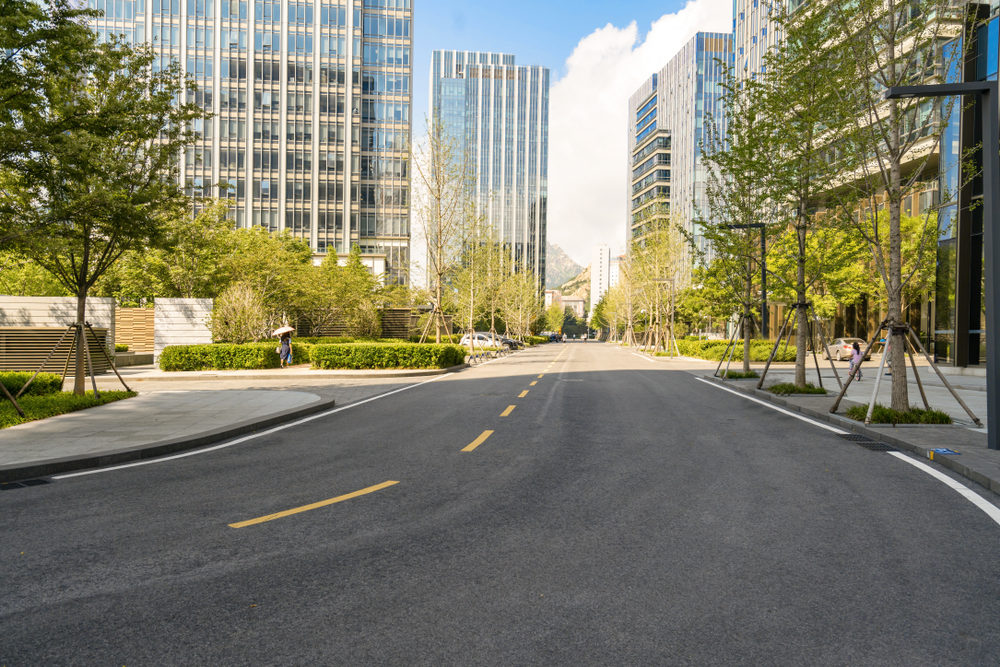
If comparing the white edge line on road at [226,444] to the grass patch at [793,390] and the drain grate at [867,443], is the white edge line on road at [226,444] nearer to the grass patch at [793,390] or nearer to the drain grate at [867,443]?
the drain grate at [867,443]

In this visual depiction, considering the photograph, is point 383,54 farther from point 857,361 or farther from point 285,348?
point 857,361

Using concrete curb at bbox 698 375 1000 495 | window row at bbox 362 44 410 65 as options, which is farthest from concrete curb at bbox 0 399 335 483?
window row at bbox 362 44 410 65

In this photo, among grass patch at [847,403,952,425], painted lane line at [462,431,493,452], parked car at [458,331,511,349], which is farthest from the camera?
parked car at [458,331,511,349]

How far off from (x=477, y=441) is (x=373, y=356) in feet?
56.6

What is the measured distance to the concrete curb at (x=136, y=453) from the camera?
7.52 metres

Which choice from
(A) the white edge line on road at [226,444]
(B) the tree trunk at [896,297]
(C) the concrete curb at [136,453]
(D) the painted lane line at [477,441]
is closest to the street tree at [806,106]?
(B) the tree trunk at [896,297]

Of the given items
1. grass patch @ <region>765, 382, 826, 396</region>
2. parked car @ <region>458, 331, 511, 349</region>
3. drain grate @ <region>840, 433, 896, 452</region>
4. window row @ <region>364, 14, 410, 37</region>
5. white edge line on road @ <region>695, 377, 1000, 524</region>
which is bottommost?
drain grate @ <region>840, 433, 896, 452</region>

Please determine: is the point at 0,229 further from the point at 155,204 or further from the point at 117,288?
the point at 117,288

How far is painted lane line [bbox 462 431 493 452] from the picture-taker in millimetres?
9205

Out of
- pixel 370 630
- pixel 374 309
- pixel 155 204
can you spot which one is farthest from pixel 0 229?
pixel 374 309

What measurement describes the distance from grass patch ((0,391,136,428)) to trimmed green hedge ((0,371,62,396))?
0.28m

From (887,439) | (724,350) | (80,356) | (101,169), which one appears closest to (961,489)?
(887,439)

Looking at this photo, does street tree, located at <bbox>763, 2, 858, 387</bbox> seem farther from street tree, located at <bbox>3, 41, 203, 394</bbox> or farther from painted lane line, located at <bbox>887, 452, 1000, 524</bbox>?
street tree, located at <bbox>3, 41, 203, 394</bbox>

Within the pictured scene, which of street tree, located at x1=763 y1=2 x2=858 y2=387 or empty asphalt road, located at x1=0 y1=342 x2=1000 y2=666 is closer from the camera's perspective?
empty asphalt road, located at x1=0 y1=342 x2=1000 y2=666
